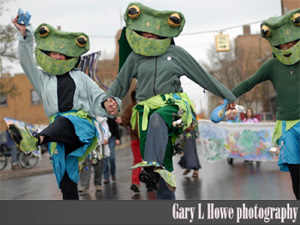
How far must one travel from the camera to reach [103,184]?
417 inches

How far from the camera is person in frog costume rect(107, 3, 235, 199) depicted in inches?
188

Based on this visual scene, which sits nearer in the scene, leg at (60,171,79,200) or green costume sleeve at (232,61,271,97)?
leg at (60,171,79,200)

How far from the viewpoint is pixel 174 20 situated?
4.84m

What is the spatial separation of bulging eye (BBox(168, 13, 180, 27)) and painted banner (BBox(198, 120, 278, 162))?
25.2ft

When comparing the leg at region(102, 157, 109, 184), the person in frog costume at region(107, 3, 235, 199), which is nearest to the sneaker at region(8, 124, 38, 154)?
the person in frog costume at region(107, 3, 235, 199)

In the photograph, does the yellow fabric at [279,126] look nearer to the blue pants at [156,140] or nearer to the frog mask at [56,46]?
the blue pants at [156,140]

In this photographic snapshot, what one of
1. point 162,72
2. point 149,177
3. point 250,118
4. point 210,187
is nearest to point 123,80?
point 162,72

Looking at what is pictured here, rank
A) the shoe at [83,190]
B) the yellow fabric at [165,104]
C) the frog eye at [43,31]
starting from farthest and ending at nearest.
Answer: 1. the shoe at [83,190]
2. the frog eye at [43,31]
3. the yellow fabric at [165,104]

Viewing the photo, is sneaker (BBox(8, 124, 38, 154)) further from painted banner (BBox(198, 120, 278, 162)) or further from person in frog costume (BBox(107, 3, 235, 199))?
painted banner (BBox(198, 120, 278, 162))

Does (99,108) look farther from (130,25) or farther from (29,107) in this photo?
(29,107)

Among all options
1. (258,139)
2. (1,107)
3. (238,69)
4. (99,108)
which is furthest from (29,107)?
(99,108)

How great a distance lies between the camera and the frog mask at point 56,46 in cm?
540

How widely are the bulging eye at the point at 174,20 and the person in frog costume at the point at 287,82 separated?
3.26 ft

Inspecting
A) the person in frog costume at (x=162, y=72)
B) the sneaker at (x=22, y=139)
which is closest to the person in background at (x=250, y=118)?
the person in frog costume at (x=162, y=72)
